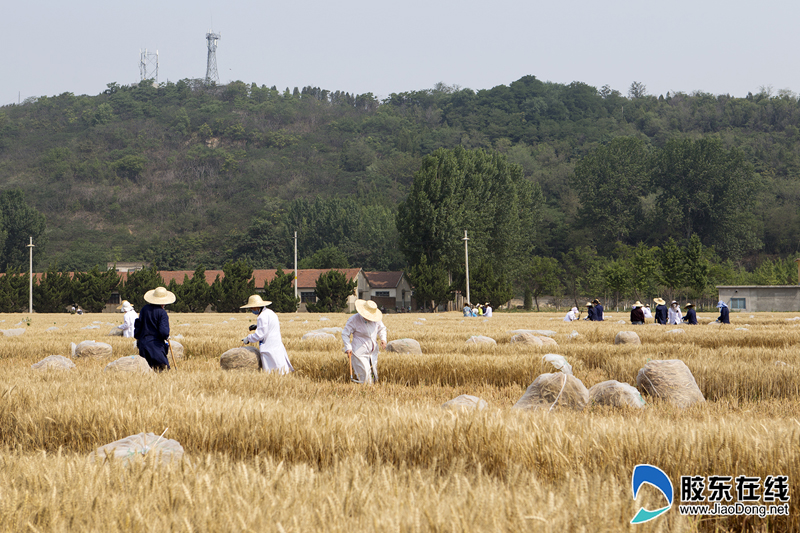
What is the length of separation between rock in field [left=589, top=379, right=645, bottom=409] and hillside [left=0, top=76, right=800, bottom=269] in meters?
85.1

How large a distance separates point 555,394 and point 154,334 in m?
6.35

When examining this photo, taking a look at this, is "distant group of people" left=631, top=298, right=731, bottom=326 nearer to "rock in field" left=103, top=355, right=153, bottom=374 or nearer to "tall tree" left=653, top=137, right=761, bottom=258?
"rock in field" left=103, top=355, right=153, bottom=374

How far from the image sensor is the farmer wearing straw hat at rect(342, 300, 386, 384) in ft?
32.3

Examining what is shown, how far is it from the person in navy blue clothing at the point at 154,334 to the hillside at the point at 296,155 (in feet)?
273

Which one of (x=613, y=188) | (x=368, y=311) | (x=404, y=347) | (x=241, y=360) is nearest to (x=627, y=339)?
(x=404, y=347)

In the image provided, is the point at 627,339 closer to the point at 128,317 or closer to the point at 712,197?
the point at 128,317

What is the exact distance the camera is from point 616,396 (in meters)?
7.14

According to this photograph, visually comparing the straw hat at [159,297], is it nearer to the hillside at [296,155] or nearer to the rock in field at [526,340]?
the rock in field at [526,340]

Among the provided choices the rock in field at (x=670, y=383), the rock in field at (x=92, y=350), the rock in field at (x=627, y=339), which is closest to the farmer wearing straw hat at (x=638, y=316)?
the rock in field at (x=627, y=339)

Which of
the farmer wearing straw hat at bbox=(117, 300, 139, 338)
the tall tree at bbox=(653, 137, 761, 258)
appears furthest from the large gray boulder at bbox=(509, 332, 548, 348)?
the tall tree at bbox=(653, 137, 761, 258)

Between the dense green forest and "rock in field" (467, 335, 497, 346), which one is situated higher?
the dense green forest

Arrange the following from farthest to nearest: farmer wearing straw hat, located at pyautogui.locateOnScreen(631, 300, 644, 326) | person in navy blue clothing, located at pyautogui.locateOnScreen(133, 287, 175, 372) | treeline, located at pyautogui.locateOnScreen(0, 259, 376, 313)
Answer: treeline, located at pyautogui.locateOnScreen(0, 259, 376, 313)
farmer wearing straw hat, located at pyautogui.locateOnScreen(631, 300, 644, 326)
person in navy blue clothing, located at pyautogui.locateOnScreen(133, 287, 175, 372)

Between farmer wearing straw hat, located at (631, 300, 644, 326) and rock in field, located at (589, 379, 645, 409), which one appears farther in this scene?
farmer wearing straw hat, located at (631, 300, 644, 326)

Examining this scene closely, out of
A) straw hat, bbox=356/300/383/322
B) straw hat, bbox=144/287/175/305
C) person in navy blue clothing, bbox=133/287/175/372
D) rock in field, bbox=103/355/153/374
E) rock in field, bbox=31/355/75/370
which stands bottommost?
rock in field, bbox=31/355/75/370
